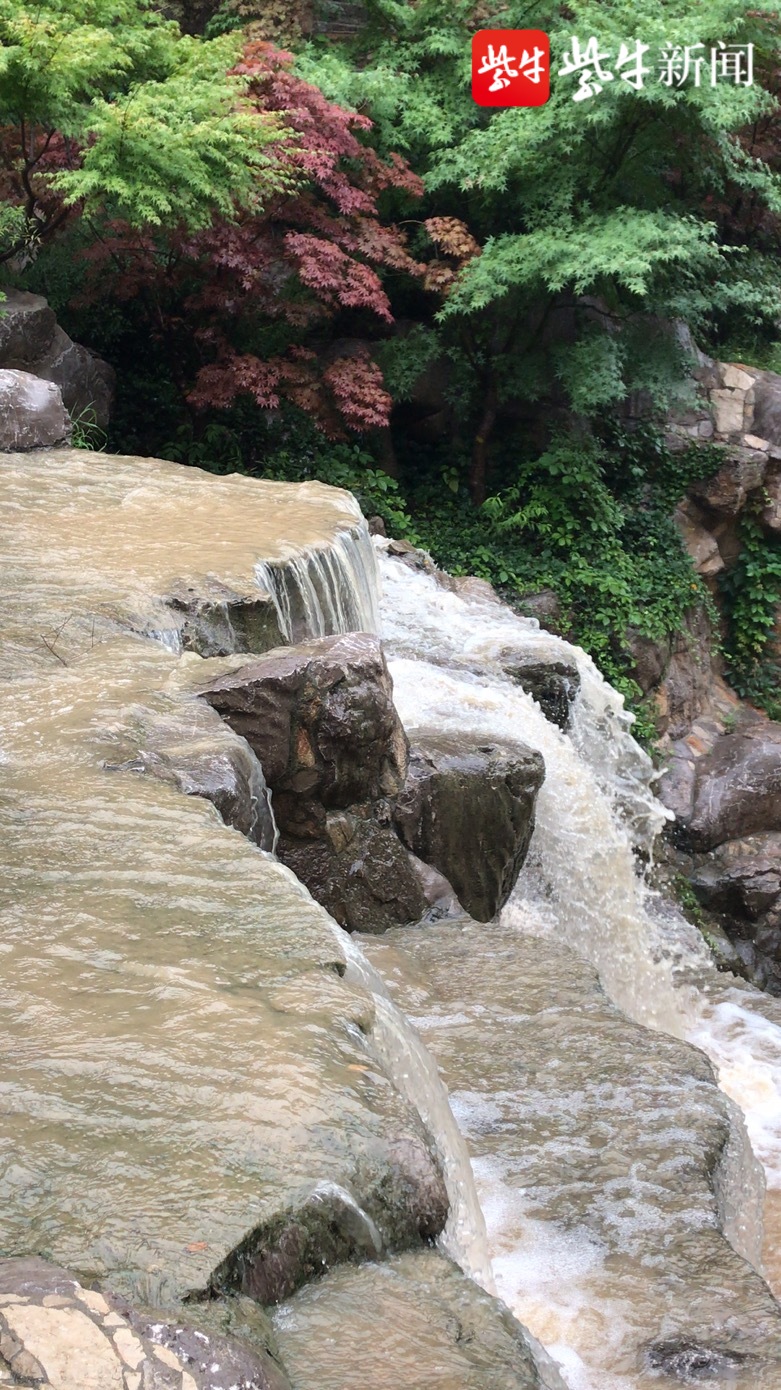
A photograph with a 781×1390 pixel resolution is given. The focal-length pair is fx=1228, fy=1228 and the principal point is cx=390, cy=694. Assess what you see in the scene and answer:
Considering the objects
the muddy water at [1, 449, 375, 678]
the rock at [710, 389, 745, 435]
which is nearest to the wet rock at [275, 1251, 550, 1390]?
the muddy water at [1, 449, 375, 678]

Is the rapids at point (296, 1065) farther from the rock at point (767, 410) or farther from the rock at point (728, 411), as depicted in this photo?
the rock at point (767, 410)

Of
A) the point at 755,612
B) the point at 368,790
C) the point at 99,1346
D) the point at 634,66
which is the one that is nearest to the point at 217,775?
the point at 368,790

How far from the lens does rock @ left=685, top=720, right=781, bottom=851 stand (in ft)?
33.3

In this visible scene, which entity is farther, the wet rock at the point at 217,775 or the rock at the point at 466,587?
the rock at the point at 466,587

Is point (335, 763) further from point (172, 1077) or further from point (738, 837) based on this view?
point (738, 837)

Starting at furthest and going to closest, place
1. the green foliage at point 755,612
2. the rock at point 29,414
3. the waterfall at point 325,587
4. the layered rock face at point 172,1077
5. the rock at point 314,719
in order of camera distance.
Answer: the green foliage at point 755,612
the rock at point 29,414
the waterfall at point 325,587
the rock at point 314,719
the layered rock face at point 172,1077

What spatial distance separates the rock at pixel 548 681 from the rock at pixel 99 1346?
19.4 feet

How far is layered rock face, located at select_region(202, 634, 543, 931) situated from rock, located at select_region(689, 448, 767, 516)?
7.39m

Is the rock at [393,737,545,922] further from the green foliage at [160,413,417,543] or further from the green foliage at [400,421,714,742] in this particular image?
the green foliage at [160,413,417,543]

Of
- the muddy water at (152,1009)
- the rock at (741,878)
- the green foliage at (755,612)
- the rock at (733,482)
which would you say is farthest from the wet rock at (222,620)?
the green foliage at (755,612)

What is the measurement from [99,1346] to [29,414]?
24.1ft

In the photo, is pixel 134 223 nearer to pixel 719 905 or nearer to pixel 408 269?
pixel 408 269

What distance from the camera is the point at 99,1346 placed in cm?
164

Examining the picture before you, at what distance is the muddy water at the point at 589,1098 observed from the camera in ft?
9.60
